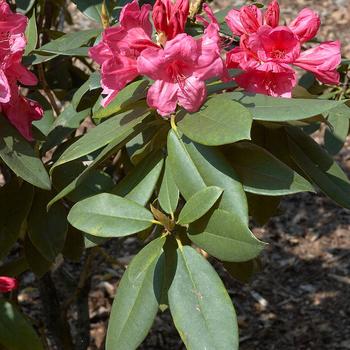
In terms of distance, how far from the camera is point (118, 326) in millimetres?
1101

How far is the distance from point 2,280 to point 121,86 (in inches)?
16.1

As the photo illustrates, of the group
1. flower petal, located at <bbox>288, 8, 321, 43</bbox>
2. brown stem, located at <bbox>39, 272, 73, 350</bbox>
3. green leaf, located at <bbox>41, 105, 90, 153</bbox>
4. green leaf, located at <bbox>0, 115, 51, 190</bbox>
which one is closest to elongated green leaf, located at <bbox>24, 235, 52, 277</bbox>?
green leaf, located at <bbox>41, 105, 90, 153</bbox>

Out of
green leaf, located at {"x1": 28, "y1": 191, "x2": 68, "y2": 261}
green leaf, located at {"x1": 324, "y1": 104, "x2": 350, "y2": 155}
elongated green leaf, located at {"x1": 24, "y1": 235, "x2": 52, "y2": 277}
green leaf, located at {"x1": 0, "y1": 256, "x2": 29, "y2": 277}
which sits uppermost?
green leaf, located at {"x1": 28, "y1": 191, "x2": 68, "y2": 261}

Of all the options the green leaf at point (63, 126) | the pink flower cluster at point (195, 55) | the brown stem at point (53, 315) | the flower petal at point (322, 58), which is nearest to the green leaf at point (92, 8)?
the green leaf at point (63, 126)

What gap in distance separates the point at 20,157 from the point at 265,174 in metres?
0.38

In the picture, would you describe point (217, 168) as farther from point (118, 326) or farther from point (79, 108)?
point (79, 108)

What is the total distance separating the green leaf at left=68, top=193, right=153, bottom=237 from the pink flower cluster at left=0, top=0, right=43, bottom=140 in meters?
0.18

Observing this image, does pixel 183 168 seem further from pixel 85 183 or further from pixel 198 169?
pixel 85 183

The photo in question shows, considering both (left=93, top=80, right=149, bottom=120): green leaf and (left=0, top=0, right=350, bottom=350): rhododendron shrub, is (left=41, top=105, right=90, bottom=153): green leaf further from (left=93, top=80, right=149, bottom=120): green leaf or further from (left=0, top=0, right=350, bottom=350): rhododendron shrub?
(left=93, top=80, right=149, bottom=120): green leaf

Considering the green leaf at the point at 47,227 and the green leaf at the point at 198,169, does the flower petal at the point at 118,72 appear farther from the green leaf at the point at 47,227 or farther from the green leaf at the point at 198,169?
the green leaf at the point at 47,227

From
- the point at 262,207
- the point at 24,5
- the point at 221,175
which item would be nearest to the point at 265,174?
the point at 221,175

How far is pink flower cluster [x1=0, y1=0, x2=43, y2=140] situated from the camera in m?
1.15

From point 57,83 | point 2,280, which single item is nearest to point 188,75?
point 2,280

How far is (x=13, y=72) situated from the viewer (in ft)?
3.89
